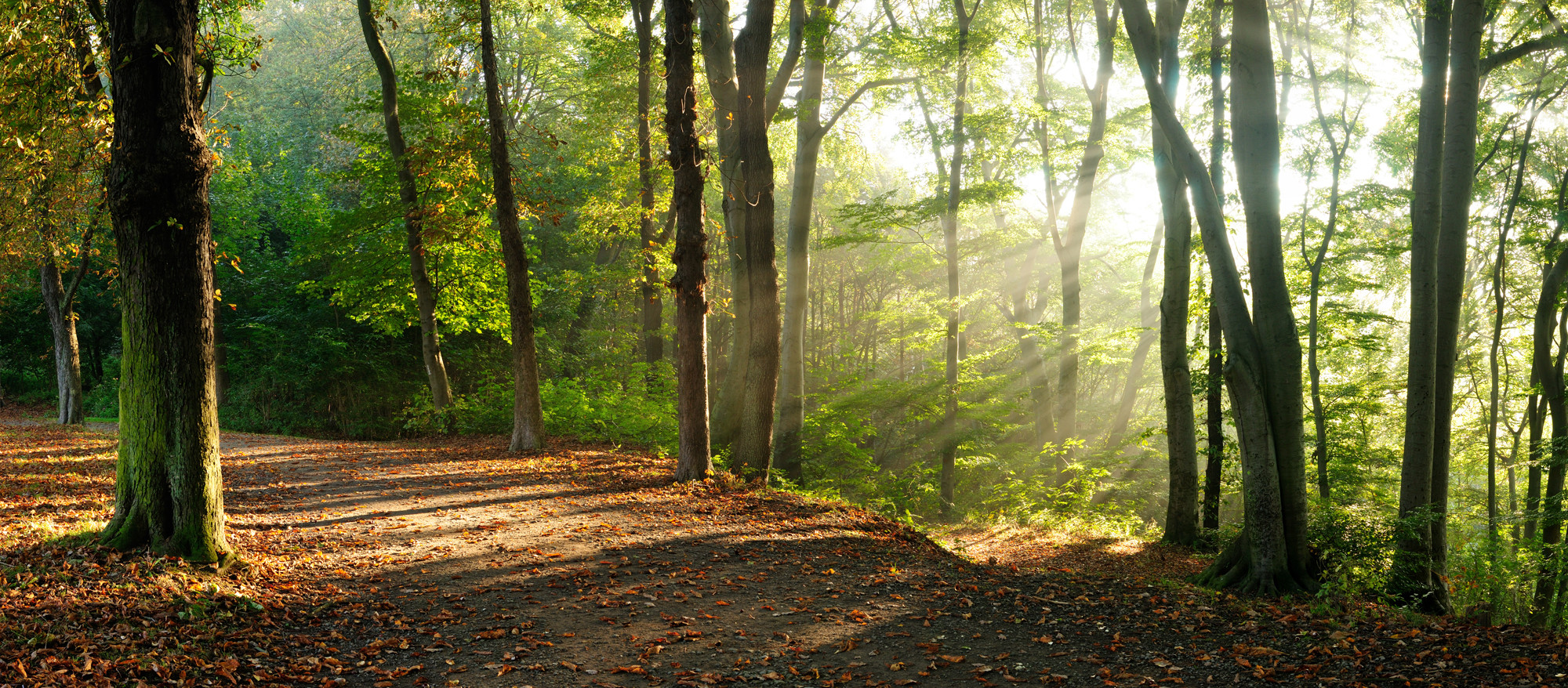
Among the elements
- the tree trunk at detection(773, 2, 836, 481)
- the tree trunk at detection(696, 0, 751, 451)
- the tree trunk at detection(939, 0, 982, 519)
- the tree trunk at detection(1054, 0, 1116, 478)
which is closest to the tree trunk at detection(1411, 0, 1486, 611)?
the tree trunk at detection(696, 0, 751, 451)

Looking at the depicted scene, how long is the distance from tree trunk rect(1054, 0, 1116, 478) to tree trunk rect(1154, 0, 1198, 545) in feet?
21.3

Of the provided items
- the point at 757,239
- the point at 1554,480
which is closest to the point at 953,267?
the point at 757,239

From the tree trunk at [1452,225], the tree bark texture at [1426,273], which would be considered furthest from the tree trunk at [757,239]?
the tree trunk at [1452,225]

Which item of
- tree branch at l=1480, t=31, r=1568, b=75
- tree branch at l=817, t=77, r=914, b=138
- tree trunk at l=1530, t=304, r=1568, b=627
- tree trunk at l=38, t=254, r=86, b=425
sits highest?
tree branch at l=817, t=77, r=914, b=138

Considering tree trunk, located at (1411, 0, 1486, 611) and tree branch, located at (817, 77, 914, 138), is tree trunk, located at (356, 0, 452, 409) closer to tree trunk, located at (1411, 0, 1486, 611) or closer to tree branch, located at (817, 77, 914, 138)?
tree branch, located at (817, 77, 914, 138)

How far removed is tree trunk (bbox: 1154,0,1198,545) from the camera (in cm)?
1064

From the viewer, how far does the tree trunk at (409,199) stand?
14.8 m

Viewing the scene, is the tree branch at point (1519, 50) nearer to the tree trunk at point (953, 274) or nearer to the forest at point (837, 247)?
the forest at point (837, 247)

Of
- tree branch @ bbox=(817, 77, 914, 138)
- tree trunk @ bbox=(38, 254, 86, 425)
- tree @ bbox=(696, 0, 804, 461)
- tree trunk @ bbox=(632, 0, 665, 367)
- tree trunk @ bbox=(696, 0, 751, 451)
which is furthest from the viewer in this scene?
tree trunk @ bbox=(38, 254, 86, 425)

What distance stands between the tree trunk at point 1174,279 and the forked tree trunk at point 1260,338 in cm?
272

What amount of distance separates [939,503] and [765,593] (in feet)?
41.8

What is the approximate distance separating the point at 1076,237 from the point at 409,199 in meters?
15.1

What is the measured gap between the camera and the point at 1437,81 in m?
8.38

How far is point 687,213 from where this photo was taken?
378 inches
